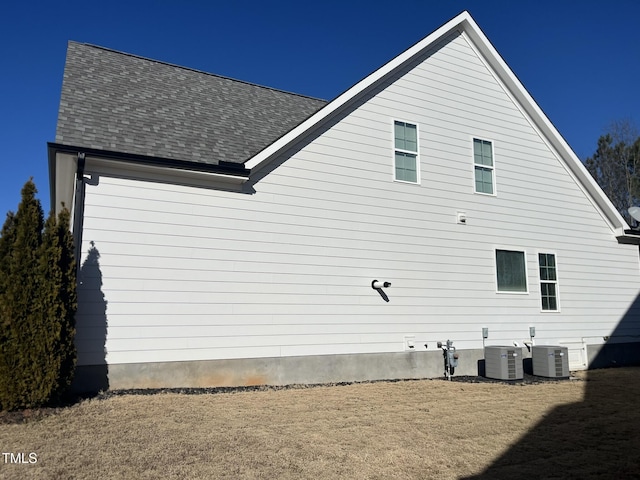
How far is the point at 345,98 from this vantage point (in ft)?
34.9

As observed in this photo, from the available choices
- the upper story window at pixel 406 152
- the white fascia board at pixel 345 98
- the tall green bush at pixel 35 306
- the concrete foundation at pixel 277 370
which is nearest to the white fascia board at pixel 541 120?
the white fascia board at pixel 345 98

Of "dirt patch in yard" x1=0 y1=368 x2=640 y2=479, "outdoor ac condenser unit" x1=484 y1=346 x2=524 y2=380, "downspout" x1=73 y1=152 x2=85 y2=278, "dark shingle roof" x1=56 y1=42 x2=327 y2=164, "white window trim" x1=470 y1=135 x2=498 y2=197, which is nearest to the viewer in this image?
"dirt patch in yard" x1=0 y1=368 x2=640 y2=479

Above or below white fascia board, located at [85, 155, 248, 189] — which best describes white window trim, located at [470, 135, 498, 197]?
above

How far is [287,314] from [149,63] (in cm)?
740

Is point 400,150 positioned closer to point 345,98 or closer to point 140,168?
point 345,98

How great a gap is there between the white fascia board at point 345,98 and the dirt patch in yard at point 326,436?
14.2 feet

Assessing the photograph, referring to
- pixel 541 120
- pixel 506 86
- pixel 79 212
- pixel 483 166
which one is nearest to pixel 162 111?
pixel 79 212

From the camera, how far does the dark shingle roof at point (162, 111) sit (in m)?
8.87

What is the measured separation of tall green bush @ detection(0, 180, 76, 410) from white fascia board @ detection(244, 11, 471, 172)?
3617 mm

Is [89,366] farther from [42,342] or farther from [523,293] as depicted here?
[523,293]

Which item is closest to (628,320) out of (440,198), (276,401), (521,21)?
(440,198)

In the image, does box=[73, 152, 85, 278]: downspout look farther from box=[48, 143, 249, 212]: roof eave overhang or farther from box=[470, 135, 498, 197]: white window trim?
box=[470, 135, 498, 197]: white window trim

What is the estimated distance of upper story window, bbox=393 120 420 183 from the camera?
11461 millimetres

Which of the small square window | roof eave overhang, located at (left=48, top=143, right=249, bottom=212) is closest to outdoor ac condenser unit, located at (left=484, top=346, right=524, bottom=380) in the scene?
the small square window
